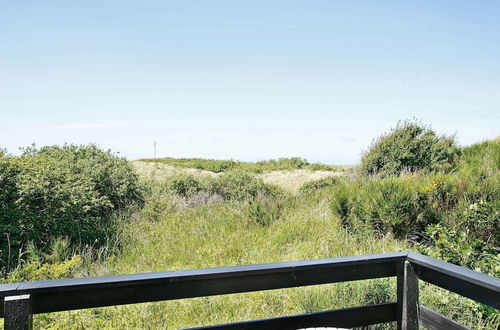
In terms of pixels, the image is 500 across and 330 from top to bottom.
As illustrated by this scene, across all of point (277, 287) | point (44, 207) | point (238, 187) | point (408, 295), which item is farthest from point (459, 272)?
point (238, 187)

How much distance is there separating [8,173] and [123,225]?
2.35 m

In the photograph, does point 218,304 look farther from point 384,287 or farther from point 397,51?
point 397,51

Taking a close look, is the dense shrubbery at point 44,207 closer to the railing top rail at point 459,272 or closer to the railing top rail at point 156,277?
the railing top rail at point 156,277

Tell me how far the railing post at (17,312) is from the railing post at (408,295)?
172 centimetres

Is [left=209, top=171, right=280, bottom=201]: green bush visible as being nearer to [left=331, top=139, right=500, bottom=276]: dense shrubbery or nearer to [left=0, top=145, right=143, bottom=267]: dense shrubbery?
[left=0, top=145, right=143, bottom=267]: dense shrubbery

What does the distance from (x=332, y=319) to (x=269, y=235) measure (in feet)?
15.1

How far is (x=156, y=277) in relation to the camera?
5.30ft

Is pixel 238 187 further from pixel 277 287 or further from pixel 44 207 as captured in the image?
pixel 277 287

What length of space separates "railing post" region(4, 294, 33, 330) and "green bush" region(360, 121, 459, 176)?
1023 centimetres

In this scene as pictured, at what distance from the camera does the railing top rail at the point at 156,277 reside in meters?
1.51

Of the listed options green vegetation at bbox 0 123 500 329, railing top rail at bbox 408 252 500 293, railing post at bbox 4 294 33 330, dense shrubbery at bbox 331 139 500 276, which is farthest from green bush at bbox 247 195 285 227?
railing post at bbox 4 294 33 330

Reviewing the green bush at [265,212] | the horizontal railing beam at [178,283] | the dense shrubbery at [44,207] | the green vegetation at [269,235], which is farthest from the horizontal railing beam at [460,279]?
the green bush at [265,212]

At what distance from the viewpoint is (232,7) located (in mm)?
6477

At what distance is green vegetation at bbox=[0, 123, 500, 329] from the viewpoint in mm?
3682
